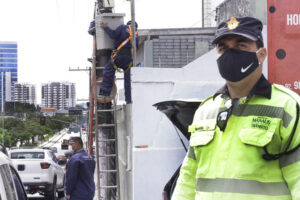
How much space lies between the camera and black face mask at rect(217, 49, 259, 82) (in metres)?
2.54

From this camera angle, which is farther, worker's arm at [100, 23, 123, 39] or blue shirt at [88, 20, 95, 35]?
blue shirt at [88, 20, 95, 35]

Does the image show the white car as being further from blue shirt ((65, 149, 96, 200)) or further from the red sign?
the red sign

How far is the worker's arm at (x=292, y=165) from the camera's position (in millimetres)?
2240

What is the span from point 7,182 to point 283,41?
8.70 feet

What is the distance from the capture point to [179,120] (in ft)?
16.0

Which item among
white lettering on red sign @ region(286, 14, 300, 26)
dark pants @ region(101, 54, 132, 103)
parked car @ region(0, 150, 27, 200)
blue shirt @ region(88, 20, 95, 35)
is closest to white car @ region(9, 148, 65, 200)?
blue shirt @ region(88, 20, 95, 35)

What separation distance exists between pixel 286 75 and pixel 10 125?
90.2 metres

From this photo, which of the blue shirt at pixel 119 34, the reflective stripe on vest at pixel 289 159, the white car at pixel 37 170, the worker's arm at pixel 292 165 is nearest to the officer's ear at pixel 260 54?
the worker's arm at pixel 292 165

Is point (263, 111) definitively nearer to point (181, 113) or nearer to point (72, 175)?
point (181, 113)

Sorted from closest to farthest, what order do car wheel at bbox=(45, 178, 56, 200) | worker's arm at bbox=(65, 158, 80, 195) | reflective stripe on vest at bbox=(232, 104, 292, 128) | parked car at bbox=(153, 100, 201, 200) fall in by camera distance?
1. reflective stripe on vest at bbox=(232, 104, 292, 128)
2. parked car at bbox=(153, 100, 201, 200)
3. worker's arm at bbox=(65, 158, 80, 195)
4. car wheel at bbox=(45, 178, 56, 200)

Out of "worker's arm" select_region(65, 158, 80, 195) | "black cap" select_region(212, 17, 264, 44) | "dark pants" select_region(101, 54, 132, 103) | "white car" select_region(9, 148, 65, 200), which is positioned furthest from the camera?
"white car" select_region(9, 148, 65, 200)

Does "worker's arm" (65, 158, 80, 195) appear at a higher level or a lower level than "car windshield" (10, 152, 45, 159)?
higher

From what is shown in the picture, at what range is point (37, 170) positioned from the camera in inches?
699

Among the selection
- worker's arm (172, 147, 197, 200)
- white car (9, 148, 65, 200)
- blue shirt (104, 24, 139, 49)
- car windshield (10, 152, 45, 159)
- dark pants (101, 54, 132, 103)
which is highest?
blue shirt (104, 24, 139, 49)
